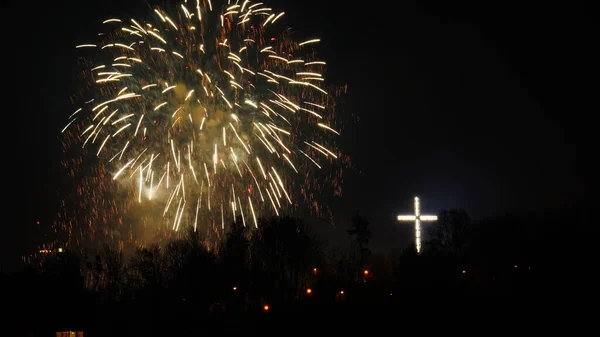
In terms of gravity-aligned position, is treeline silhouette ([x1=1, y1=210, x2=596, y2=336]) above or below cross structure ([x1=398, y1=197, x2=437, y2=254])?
below

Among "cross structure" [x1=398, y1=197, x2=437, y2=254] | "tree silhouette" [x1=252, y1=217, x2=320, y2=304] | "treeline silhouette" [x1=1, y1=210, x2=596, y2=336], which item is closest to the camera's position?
"treeline silhouette" [x1=1, y1=210, x2=596, y2=336]

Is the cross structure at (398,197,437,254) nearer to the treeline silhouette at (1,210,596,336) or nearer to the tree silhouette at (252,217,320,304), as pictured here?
the treeline silhouette at (1,210,596,336)

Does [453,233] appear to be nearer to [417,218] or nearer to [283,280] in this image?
[417,218]

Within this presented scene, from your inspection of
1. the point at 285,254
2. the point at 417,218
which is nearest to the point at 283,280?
the point at 285,254

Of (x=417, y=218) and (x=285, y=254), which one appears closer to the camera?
(x=285, y=254)

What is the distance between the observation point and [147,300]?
56281mm

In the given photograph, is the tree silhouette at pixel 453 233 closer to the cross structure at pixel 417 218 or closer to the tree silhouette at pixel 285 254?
the cross structure at pixel 417 218

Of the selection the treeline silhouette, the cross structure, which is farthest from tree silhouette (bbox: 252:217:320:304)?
the cross structure

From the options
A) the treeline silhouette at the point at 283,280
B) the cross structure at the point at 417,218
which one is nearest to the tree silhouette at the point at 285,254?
the treeline silhouette at the point at 283,280

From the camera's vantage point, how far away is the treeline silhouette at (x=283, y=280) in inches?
1790

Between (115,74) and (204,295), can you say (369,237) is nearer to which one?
(204,295)

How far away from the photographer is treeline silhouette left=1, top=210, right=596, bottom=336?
45.5m

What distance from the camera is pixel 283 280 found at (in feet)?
217

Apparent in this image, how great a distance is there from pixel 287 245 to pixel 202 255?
9221mm
